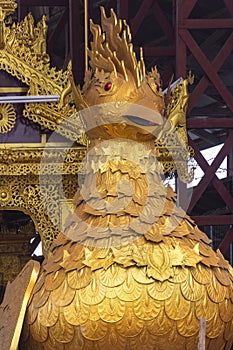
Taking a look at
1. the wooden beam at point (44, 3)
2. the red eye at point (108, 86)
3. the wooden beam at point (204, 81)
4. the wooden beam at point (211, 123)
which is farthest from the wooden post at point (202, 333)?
the wooden beam at point (44, 3)

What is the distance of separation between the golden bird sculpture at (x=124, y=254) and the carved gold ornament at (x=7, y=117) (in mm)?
2808

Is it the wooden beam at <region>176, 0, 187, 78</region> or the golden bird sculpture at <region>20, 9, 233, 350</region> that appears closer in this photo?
the golden bird sculpture at <region>20, 9, 233, 350</region>

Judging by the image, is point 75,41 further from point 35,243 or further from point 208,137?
point 208,137

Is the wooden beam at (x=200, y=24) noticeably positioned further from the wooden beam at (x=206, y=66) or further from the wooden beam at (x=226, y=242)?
the wooden beam at (x=226, y=242)

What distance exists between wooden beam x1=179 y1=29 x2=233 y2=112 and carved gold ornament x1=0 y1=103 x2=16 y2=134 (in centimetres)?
178

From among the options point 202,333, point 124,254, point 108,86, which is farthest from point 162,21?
point 202,333

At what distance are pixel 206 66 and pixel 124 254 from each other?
4.50 m

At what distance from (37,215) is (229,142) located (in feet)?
6.31

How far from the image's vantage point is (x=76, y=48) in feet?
38.2

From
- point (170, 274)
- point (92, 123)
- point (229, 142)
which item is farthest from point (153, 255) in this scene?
point (229, 142)

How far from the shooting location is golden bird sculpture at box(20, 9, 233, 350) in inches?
217

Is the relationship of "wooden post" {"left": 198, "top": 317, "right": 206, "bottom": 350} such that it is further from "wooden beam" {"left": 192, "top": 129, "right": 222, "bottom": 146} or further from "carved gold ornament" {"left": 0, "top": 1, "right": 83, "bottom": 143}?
"wooden beam" {"left": 192, "top": 129, "right": 222, "bottom": 146}

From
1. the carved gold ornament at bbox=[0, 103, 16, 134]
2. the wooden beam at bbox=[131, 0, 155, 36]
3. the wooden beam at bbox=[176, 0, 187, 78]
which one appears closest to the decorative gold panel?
the carved gold ornament at bbox=[0, 103, 16, 134]

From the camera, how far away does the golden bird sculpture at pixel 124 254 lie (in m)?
5.50
